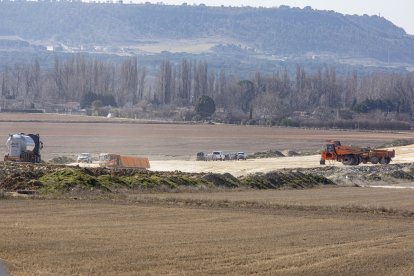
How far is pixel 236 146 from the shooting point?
9488 centimetres

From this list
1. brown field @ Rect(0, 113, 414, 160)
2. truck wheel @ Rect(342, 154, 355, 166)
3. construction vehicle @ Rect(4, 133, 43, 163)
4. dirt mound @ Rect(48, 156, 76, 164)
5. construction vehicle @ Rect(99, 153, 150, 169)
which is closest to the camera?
construction vehicle @ Rect(4, 133, 43, 163)

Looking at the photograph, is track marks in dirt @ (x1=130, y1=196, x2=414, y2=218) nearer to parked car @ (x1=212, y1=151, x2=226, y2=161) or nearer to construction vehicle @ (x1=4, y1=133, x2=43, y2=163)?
construction vehicle @ (x1=4, y1=133, x2=43, y2=163)

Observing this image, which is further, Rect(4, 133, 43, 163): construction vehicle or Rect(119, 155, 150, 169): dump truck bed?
Rect(119, 155, 150, 169): dump truck bed

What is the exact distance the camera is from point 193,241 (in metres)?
23.6

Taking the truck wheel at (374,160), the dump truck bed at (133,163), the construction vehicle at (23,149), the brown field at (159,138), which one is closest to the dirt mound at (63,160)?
the brown field at (159,138)

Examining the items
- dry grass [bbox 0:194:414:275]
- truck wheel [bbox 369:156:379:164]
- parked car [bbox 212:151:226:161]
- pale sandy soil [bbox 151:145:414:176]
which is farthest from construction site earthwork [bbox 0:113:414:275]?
parked car [bbox 212:151:226:161]

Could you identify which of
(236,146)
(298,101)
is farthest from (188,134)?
(298,101)

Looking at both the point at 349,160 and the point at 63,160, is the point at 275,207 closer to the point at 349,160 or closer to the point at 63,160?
the point at 63,160

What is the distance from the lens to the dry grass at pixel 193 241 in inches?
797

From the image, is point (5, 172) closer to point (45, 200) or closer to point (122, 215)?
point (45, 200)

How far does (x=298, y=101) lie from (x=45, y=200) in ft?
476

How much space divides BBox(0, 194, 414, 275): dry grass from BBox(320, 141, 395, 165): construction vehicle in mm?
38272

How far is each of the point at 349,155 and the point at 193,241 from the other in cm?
4791

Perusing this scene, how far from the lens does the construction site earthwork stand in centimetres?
2061
